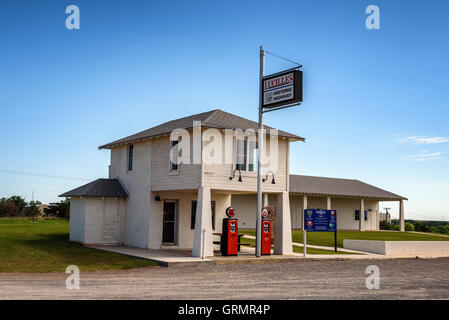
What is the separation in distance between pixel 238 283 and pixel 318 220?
10.1 meters

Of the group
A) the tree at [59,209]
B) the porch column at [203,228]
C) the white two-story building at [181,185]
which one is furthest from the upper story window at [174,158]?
the tree at [59,209]

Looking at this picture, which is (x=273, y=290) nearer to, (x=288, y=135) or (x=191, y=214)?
(x=288, y=135)

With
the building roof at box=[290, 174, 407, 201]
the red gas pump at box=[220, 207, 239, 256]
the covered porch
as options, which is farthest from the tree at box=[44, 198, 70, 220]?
the red gas pump at box=[220, 207, 239, 256]

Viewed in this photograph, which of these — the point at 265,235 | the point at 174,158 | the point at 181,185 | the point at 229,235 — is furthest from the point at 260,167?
the point at 174,158

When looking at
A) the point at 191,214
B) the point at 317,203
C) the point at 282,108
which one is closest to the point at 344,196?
the point at 317,203

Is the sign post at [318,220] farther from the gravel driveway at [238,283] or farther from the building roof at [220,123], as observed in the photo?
the gravel driveway at [238,283]

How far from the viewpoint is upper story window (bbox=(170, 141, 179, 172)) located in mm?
21172

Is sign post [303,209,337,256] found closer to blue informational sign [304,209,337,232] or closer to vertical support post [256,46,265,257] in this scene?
blue informational sign [304,209,337,232]

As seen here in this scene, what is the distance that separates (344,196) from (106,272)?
31.2m

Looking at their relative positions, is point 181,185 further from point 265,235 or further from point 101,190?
point 101,190

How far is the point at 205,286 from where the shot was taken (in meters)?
12.5

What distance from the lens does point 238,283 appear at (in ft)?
43.2

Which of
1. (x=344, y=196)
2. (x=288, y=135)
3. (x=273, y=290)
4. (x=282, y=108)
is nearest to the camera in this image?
(x=273, y=290)
